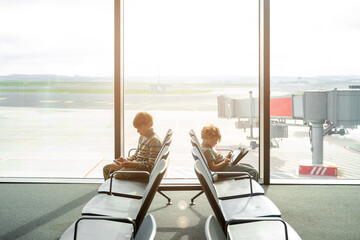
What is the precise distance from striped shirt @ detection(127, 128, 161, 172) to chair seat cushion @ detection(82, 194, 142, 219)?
543 millimetres

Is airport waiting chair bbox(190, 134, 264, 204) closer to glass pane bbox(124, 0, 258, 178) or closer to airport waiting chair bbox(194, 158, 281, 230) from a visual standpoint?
airport waiting chair bbox(194, 158, 281, 230)

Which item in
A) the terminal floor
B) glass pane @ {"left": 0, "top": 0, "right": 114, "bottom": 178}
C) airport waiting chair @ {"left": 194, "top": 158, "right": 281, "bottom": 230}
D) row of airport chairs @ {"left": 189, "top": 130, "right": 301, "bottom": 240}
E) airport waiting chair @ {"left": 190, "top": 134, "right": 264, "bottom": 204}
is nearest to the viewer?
row of airport chairs @ {"left": 189, "top": 130, "right": 301, "bottom": 240}

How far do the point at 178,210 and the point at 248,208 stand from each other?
132 centimetres

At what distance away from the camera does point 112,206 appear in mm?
2377

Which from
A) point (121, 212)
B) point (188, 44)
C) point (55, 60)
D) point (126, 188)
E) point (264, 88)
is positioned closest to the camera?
point (121, 212)

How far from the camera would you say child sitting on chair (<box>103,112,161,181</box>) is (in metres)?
3.06

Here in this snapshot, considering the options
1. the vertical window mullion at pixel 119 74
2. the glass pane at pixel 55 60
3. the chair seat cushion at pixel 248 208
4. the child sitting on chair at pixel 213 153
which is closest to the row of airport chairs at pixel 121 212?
the child sitting on chair at pixel 213 153

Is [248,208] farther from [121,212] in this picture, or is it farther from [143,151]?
[143,151]

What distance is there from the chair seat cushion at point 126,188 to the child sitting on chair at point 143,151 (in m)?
0.10

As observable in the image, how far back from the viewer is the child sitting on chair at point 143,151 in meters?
3.06

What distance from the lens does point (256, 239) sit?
1.83m

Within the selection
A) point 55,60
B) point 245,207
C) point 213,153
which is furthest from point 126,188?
point 55,60

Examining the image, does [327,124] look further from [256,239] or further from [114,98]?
[256,239]

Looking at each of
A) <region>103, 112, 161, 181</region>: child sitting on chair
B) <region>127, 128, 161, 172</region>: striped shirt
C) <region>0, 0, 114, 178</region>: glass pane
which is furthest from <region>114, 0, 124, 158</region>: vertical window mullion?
<region>127, 128, 161, 172</region>: striped shirt
